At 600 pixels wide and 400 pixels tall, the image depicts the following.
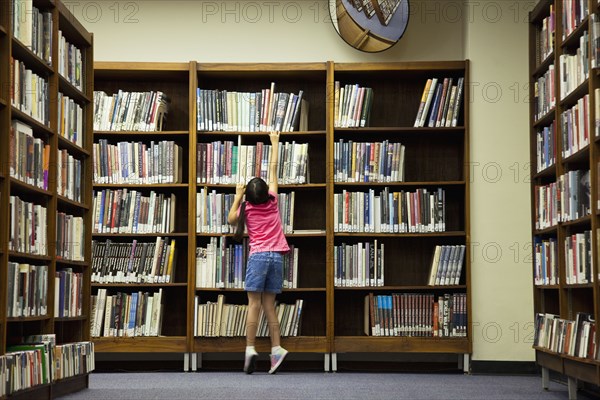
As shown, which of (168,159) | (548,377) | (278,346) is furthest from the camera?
(168,159)

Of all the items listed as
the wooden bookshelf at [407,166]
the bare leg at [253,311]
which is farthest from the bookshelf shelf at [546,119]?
the bare leg at [253,311]

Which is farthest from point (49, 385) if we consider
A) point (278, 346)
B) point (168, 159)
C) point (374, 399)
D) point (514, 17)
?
point (514, 17)

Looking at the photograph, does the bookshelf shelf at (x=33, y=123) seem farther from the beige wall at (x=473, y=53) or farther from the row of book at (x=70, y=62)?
the beige wall at (x=473, y=53)

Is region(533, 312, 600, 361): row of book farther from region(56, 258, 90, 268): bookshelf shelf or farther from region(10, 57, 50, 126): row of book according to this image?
region(10, 57, 50, 126): row of book

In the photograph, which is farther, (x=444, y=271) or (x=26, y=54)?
(x=444, y=271)

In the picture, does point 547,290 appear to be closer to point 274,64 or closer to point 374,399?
point 374,399

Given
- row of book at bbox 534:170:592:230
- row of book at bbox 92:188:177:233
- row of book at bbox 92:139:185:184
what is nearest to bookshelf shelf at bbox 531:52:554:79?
row of book at bbox 534:170:592:230

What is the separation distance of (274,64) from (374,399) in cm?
302

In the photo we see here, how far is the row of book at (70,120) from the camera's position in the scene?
16.5 ft

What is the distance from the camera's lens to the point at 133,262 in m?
6.70

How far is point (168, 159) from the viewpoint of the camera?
6758 millimetres

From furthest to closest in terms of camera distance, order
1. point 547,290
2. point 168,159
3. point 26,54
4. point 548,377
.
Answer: point 168,159 → point 547,290 → point 548,377 → point 26,54

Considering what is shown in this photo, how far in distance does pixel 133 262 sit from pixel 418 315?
209 cm

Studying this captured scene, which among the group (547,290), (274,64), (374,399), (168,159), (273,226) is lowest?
(374,399)
